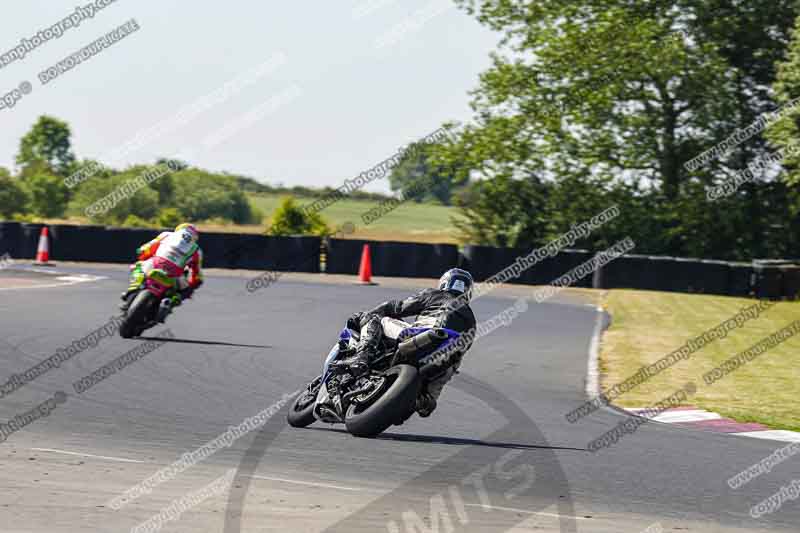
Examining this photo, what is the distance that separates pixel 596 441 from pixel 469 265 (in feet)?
78.9

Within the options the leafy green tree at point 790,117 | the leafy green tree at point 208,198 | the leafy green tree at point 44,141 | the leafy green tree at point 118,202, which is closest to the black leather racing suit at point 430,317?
the leafy green tree at point 790,117

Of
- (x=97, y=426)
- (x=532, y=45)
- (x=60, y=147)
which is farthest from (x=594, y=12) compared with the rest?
(x=60, y=147)

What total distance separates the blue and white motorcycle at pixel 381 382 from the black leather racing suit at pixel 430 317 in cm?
9

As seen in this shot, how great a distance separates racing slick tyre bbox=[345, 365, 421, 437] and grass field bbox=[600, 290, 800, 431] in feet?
15.4

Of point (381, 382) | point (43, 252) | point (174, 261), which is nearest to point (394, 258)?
→ point (43, 252)

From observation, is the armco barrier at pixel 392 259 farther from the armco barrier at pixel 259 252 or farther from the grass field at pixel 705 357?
the grass field at pixel 705 357

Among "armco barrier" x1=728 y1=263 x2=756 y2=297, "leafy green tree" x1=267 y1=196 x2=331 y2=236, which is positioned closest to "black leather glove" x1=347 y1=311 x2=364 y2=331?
"armco barrier" x1=728 y1=263 x2=756 y2=297

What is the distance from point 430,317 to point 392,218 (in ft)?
273

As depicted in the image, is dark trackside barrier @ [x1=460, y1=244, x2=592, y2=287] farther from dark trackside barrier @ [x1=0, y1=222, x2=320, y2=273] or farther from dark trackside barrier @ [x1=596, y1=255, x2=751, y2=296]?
dark trackside barrier @ [x1=0, y1=222, x2=320, y2=273]

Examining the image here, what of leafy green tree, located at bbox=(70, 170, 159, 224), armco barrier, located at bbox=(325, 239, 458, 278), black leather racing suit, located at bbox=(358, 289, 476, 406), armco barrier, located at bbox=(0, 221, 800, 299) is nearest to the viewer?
black leather racing suit, located at bbox=(358, 289, 476, 406)

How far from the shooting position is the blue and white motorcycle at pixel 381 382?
933 centimetres

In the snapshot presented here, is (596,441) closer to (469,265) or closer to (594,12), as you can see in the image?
(469,265)

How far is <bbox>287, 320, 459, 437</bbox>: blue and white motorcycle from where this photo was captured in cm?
933

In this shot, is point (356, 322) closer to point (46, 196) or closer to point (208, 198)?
point (46, 196)
